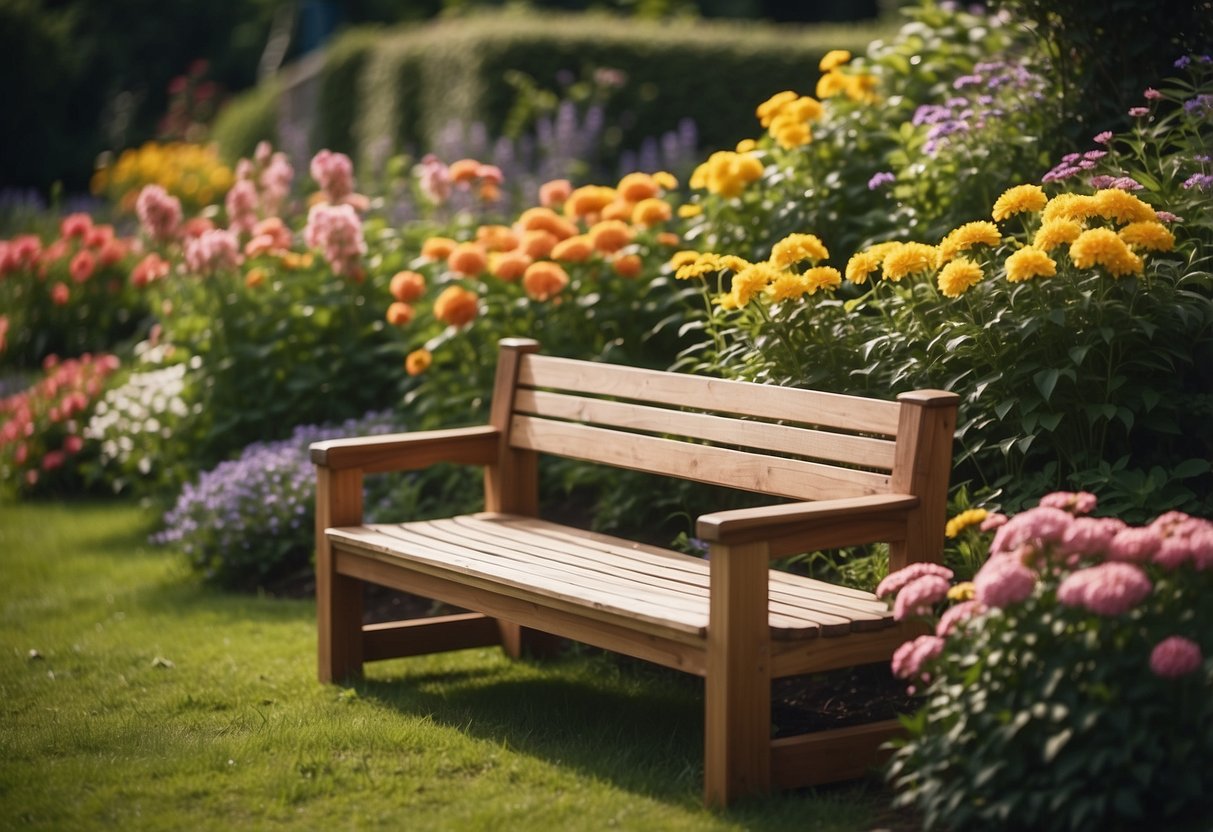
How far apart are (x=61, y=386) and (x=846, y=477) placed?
207 inches

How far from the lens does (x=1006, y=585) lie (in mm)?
2828

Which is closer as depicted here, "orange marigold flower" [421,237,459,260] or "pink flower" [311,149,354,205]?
"orange marigold flower" [421,237,459,260]

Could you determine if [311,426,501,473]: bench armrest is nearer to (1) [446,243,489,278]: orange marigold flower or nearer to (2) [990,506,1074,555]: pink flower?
(1) [446,243,489,278]: orange marigold flower

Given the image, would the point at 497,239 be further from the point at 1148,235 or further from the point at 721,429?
the point at 1148,235

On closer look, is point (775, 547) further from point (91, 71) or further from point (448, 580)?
point (91, 71)

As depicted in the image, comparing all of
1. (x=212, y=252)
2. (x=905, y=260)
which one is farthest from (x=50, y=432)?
(x=905, y=260)

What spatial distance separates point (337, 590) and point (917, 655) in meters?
2.07

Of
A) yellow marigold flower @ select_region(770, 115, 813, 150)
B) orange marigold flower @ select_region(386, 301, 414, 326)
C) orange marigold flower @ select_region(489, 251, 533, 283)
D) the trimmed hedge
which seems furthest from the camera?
the trimmed hedge

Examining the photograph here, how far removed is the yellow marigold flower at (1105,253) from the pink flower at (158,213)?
14.7ft

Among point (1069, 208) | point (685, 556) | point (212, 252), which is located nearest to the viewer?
point (1069, 208)

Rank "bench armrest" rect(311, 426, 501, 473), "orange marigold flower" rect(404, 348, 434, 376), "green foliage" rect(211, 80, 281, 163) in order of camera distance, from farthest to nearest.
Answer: "green foliage" rect(211, 80, 281, 163)
"orange marigold flower" rect(404, 348, 434, 376)
"bench armrest" rect(311, 426, 501, 473)

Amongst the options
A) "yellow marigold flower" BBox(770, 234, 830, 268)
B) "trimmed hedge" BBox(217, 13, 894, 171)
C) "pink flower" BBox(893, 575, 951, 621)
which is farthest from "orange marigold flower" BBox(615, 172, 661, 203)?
"trimmed hedge" BBox(217, 13, 894, 171)

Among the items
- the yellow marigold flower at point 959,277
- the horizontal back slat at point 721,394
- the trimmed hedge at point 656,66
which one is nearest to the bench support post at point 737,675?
the horizontal back slat at point 721,394

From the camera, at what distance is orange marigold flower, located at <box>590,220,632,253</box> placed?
518cm
